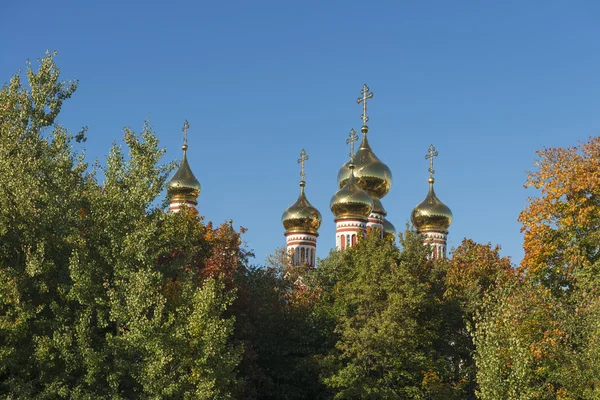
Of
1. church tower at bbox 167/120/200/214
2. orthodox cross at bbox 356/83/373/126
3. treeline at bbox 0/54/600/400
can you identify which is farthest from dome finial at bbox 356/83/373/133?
treeline at bbox 0/54/600/400

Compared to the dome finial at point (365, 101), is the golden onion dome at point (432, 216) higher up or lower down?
lower down

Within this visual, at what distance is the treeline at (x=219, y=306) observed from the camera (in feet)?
68.4

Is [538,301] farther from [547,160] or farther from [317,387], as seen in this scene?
[317,387]

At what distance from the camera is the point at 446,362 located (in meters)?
30.1

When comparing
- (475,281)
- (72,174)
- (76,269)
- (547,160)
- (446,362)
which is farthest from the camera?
(475,281)

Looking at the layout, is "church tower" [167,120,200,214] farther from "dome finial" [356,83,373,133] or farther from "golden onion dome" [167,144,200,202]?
"dome finial" [356,83,373,133]

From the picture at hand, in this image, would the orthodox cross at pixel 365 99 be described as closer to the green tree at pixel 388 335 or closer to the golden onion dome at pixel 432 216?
the golden onion dome at pixel 432 216

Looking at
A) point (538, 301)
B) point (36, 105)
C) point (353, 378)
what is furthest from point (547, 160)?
point (36, 105)

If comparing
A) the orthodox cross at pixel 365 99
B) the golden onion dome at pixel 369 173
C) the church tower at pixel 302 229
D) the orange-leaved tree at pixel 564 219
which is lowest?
the orange-leaved tree at pixel 564 219

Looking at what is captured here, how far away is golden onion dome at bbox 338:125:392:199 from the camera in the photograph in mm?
59156

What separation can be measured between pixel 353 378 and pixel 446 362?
395cm

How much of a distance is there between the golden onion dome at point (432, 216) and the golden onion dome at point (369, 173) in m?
2.97

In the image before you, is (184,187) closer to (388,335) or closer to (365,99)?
(365,99)

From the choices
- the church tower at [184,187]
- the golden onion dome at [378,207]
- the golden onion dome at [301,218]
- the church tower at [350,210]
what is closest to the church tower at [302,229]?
the golden onion dome at [301,218]
